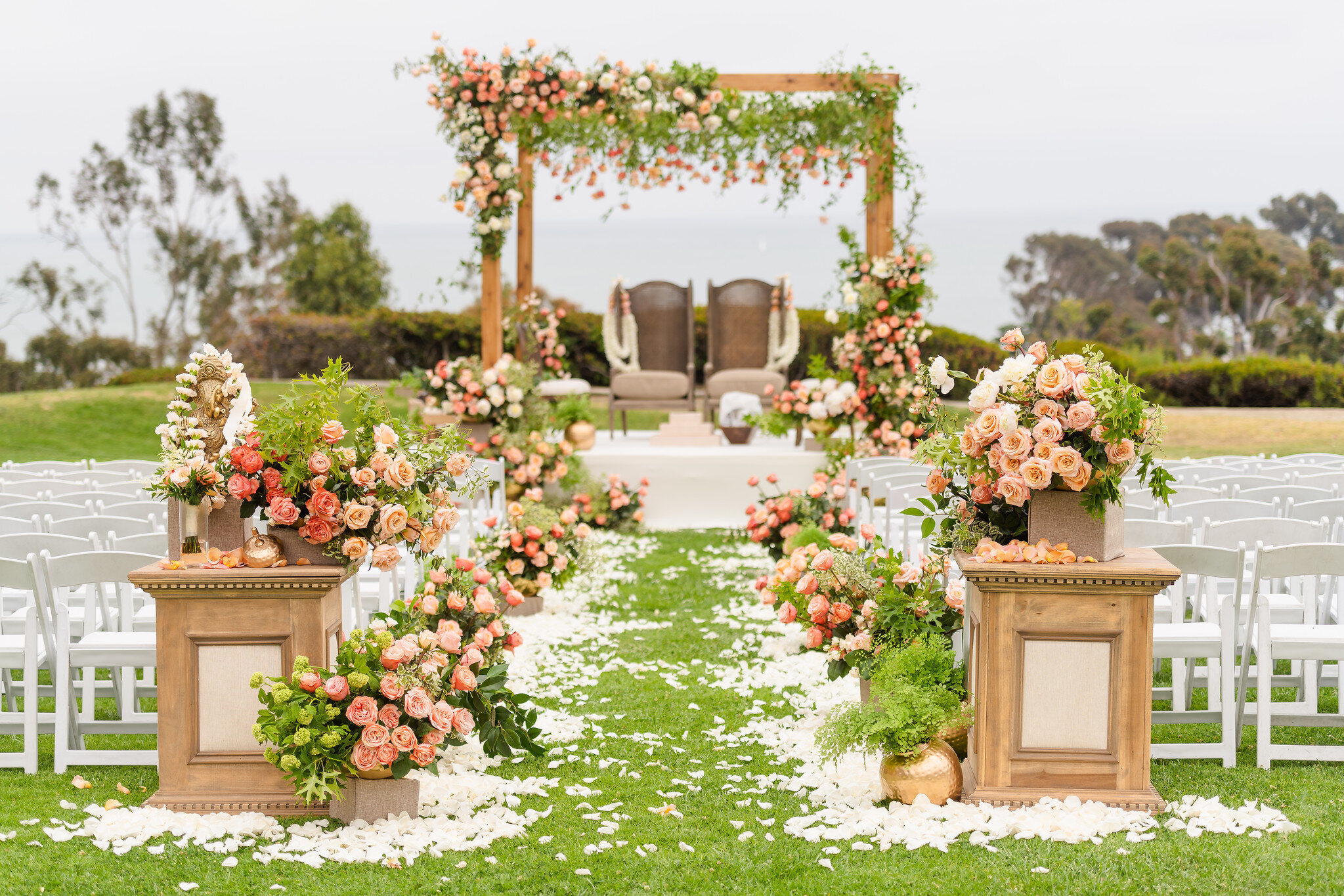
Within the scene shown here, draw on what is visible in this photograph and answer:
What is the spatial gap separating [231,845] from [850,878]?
1.70 metres

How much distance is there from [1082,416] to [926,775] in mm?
1152

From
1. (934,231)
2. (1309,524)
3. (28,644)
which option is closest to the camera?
(28,644)

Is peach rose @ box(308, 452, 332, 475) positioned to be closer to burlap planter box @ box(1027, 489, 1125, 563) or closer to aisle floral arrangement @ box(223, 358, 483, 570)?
aisle floral arrangement @ box(223, 358, 483, 570)

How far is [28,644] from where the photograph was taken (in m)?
3.74

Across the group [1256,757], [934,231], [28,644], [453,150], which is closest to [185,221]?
[453,150]

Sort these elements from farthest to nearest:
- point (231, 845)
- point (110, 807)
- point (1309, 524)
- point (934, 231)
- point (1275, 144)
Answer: point (934, 231), point (1275, 144), point (1309, 524), point (110, 807), point (231, 845)

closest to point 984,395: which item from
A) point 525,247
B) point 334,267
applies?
point 525,247

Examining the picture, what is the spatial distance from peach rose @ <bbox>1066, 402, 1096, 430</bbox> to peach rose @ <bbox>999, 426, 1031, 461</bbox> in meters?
0.12

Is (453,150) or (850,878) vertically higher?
(453,150)

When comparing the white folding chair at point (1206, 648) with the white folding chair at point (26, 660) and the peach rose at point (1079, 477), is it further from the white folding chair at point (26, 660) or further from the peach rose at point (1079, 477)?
the white folding chair at point (26, 660)

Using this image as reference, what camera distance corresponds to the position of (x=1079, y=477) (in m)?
3.32

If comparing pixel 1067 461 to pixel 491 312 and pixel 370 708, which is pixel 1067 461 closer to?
pixel 370 708

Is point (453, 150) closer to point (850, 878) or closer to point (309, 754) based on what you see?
point (309, 754)

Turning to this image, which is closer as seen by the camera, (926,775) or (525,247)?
(926,775)
